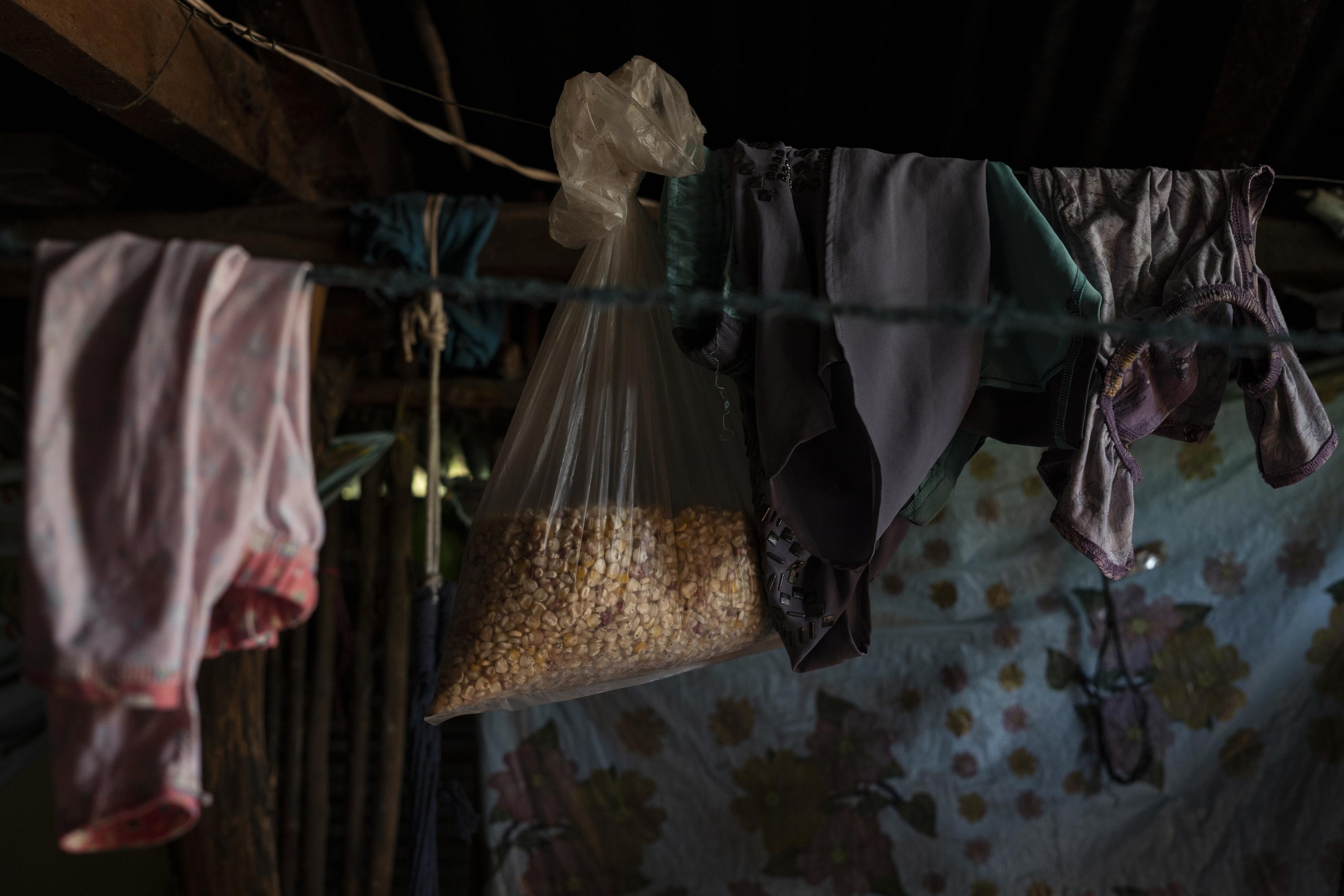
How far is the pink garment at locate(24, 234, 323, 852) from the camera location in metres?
0.63

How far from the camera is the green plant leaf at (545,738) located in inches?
97.1

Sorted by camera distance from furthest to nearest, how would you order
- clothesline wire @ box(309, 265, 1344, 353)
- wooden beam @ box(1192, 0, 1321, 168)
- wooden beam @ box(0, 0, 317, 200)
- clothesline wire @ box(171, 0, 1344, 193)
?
wooden beam @ box(1192, 0, 1321, 168)
clothesline wire @ box(171, 0, 1344, 193)
wooden beam @ box(0, 0, 317, 200)
clothesline wire @ box(309, 265, 1344, 353)

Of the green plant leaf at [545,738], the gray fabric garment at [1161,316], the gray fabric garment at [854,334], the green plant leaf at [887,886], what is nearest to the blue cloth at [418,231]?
the gray fabric garment at [854,334]

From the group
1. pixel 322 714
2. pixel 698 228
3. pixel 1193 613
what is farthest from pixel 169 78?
pixel 1193 613

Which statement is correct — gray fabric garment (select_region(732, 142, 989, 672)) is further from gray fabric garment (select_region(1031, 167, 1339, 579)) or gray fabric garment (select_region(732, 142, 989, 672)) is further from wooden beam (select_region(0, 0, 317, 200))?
wooden beam (select_region(0, 0, 317, 200))

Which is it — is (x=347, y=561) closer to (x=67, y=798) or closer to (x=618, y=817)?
(x=618, y=817)

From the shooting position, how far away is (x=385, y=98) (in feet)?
7.49

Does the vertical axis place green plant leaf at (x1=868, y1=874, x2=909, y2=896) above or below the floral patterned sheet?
below

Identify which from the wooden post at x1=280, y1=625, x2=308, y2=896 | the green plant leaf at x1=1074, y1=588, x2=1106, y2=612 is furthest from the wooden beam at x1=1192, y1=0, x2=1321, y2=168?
the wooden post at x1=280, y1=625, x2=308, y2=896

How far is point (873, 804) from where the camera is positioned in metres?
2.37

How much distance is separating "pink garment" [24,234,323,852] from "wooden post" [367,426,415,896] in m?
1.88

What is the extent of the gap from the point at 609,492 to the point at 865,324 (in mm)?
399

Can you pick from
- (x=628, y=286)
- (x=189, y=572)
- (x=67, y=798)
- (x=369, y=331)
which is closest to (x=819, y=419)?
(x=628, y=286)

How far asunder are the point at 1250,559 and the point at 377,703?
241 cm
